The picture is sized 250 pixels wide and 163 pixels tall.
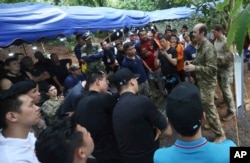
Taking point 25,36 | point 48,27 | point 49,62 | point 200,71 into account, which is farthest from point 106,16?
point 200,71

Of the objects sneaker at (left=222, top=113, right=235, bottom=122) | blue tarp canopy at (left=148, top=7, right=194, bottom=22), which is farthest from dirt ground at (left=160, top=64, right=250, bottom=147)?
blue tarp canopy at (left=148, top=7, right=194, bottom=22)

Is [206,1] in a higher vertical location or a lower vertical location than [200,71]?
higher

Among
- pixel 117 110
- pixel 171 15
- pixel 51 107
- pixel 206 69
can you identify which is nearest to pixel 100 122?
pixel 117 110

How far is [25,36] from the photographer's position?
5184mm

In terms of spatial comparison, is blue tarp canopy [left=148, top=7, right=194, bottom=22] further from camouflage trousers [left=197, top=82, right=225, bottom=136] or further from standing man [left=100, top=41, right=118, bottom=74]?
camouflage trousers [left=197, top=82, right=225, bottom=136]

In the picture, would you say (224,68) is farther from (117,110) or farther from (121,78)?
(117,110)

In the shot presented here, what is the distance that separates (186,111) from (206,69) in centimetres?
339

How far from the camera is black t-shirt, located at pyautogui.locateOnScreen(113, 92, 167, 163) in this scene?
9.50 ft

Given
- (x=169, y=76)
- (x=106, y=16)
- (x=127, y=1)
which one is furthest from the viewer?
(x=127, y=1)

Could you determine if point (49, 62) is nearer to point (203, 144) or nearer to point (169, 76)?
point (169, 76)

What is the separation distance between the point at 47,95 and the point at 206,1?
3766 millimetres

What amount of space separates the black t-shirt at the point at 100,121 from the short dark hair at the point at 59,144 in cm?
157

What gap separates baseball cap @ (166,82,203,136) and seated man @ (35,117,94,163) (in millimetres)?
500

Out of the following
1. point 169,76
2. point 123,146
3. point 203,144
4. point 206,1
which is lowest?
point 169,76
